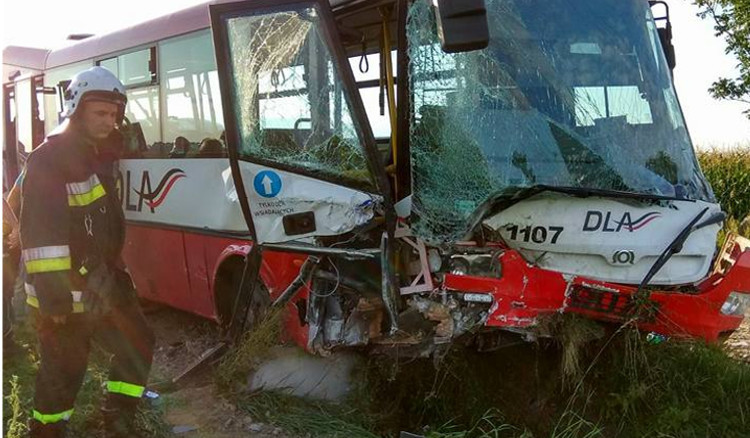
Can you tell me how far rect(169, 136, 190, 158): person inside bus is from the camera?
553 centimetres

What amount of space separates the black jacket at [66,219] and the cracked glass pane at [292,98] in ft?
2.57

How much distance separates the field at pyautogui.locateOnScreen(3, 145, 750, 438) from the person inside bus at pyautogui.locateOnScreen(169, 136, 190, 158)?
1706mm

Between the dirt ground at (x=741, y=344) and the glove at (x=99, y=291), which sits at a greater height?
the glove at (x=99, y=291)

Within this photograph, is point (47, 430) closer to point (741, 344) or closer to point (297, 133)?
point (297, 133)

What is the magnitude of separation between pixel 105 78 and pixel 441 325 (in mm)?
2232

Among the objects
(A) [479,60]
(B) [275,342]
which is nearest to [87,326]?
(B) [275,342]

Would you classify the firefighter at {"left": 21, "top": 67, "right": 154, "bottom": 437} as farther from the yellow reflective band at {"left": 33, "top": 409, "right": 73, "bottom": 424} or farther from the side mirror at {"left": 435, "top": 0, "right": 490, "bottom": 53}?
the side mirror at {"left": 435, "top": 0, "right": 490, "bottom": 53}

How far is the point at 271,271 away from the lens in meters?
4.68

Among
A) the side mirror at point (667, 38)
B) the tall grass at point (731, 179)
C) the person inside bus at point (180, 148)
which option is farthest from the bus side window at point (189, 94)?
the tall grass at point (731, 179)

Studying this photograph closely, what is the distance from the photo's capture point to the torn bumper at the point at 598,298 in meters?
3.63

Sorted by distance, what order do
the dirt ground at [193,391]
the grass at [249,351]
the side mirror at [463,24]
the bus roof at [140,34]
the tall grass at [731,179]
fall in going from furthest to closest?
the tall grass at [731,179] < the bus roof at [140,34] < the grass at [249,351] < the dirt ground at [193,391] < the side mirror at [463,24]

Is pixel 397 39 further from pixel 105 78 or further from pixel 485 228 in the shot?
pixel 105 78

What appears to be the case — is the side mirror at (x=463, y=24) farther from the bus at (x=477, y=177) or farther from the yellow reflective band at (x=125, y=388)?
the yellow reflective band at (x=125, y=388)

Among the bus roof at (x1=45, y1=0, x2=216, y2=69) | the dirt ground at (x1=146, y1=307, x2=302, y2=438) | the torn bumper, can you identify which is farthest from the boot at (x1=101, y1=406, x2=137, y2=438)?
the bus roof at (x1=45, y1=0, x2=216, y2=69)
